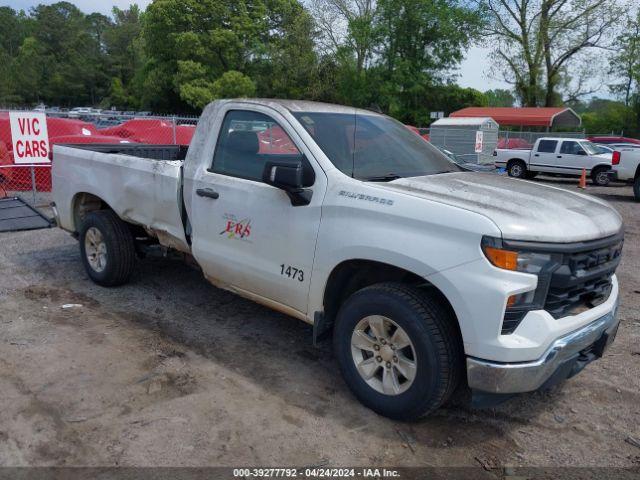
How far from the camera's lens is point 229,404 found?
11.9 feet

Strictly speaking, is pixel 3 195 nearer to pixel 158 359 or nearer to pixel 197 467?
pixel 158 359

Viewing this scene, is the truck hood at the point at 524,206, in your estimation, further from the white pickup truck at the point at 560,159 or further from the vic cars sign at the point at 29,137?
the white pickup truck at the point at 560,159

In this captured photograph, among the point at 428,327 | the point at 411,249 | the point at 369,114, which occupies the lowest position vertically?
the point at 428,327

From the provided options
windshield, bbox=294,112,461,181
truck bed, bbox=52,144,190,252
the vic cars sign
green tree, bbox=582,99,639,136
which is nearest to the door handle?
truck bed, bbox=52,144,190,252

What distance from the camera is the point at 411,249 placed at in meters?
3.19

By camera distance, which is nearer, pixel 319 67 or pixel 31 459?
pixel 31 459

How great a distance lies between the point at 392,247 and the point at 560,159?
18.6 m

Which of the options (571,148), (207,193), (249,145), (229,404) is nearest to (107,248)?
(207,193)

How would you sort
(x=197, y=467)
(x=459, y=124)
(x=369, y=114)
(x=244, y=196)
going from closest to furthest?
(x=197, y=467) < (x=244, y=196) < (x=369, y=114) < (x=459, y=124)

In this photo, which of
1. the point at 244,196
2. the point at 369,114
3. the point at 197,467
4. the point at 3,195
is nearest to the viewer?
the point at 197,467

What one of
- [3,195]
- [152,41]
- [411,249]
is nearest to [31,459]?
[411,249]

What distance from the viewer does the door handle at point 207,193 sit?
4281mm

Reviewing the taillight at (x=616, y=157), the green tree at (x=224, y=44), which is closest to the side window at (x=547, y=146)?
the taillight at (x=616, y=157)

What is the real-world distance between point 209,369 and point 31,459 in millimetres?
1338
